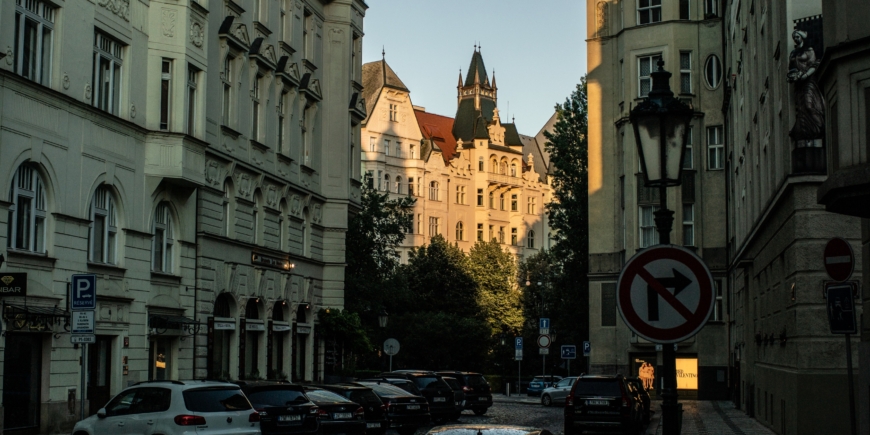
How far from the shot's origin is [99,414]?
19.7 metres

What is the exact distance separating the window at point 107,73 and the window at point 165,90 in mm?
1947

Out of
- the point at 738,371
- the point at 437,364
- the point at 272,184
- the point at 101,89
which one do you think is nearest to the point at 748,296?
the point at 738,371

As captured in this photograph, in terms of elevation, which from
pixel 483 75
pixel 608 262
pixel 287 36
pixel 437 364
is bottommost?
pixel 437 364

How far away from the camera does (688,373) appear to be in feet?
171

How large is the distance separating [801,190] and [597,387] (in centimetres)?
888

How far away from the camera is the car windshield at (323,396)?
24.3 meters

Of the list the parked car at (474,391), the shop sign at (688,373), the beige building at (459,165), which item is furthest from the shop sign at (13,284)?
the beige building at (459,165)

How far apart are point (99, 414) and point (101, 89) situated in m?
12.9

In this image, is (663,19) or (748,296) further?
(663,19)

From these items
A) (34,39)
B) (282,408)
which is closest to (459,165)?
(34,39)

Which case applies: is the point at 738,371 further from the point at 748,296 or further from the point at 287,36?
the point at 287,36

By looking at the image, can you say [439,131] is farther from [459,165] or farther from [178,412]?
[178,412]

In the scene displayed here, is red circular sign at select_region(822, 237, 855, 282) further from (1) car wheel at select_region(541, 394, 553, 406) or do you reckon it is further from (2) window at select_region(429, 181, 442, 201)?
(2) window at select_region(429, 181, 442, 201)

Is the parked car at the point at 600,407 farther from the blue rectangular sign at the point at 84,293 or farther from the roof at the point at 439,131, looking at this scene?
the roof at the point at 439,131
